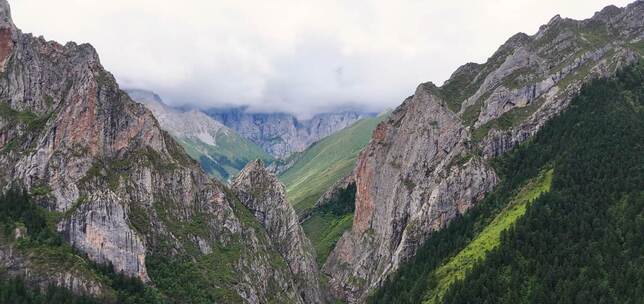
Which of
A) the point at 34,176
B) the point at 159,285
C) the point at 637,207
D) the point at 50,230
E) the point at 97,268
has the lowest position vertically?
the point at 637,207

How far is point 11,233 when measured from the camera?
178 metres

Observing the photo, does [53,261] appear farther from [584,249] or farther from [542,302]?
[584,249]

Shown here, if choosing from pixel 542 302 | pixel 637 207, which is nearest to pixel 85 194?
pixel 542 302

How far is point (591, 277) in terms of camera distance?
176m

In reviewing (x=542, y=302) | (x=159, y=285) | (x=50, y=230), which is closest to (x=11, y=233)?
(x=50, y=230)

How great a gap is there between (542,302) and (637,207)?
4470 centimetres

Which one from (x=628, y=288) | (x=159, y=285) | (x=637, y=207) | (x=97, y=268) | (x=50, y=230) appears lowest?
(x=628, y=288)

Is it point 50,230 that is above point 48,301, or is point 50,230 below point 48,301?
above

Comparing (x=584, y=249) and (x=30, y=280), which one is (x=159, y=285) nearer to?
(x=30, y=280)

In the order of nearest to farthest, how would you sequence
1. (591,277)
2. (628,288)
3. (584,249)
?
(628,288)
(591,277)
(584,249)

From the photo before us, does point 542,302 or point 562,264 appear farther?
point 562,264

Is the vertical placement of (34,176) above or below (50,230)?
above

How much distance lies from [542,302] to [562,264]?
17591mm

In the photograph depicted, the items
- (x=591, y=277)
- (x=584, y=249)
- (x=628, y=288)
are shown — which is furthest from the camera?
(x=584, y=249)
